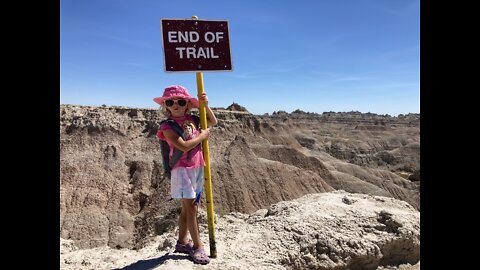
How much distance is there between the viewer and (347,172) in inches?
1321

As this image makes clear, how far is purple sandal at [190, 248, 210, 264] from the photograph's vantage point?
13.7ft

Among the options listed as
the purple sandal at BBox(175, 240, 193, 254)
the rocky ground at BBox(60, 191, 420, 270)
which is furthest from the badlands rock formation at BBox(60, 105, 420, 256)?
the purple sandal at BBox(175, 240, 193, 254)

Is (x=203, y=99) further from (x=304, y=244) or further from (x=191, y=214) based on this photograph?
(x=304, y=244)

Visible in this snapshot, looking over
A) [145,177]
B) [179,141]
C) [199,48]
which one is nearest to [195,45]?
[199,48]

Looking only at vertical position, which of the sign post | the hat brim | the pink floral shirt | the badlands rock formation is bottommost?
the badlands rock formation

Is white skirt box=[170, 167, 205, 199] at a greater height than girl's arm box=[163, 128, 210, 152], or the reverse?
girl's arm box=[163, 128, 210, 152]

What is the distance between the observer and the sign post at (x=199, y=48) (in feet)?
13.3

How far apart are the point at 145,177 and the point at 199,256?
22.1 m

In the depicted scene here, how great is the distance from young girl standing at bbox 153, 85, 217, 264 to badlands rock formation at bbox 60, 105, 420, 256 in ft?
42.3

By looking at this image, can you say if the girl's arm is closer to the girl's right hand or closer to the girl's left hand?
the girl's right hand

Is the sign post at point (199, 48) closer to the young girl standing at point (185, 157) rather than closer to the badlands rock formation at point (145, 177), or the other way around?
the young girl standing at point (185, 157)
